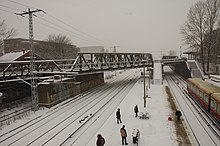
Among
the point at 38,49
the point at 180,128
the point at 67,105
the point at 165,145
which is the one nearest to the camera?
the point at 165,145

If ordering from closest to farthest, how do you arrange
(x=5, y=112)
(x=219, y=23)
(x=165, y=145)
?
(x=165, y=145) → (x=5, y=112) → (x=219, y=23)

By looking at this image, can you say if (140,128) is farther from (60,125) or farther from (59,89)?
(59,89)

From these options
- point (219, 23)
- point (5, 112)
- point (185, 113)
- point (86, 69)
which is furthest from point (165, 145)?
point (219, 23)

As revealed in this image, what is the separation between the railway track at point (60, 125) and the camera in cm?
1602

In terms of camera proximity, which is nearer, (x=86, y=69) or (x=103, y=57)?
(x=86, y=69)

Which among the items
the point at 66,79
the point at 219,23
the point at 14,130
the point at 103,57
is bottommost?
the point at 14,130

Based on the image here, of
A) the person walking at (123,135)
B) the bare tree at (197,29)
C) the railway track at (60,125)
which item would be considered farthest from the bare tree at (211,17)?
the person walking at (123,135)

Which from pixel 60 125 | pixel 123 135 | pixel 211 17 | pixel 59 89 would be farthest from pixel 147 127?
pixel 211 17

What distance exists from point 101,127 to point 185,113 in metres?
10.2

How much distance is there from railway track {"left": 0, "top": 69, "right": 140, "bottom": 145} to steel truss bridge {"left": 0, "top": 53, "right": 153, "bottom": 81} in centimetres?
487

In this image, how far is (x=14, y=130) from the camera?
59.6 ft

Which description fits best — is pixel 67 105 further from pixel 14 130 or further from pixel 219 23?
pixel 219 23

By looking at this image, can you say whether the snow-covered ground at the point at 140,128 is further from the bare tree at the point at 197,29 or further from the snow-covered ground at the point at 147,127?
the bare tree at the point at 197,29

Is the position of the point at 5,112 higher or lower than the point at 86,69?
lower
